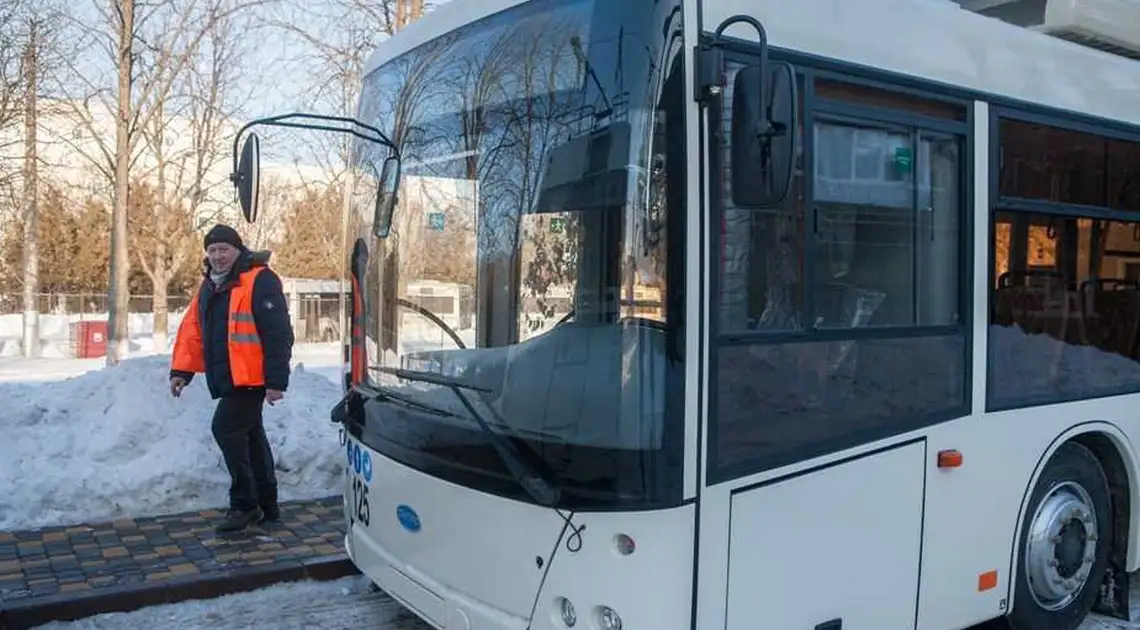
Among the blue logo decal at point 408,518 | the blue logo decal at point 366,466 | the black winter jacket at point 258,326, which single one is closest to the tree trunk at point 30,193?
the black winter jacket at point 258,326

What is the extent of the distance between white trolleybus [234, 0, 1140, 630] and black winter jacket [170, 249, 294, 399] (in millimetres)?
1281

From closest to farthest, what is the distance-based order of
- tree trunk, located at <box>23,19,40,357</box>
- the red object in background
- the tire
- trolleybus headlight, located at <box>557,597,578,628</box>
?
trolleybus headlight, located at <box>557,597,578,628</box> < the tire < tree trunk, located at <box>23,19,40,357</box> < the red object in background

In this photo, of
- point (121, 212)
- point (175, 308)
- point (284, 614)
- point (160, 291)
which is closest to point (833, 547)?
point (284, 614)

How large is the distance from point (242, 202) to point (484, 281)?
142 cm

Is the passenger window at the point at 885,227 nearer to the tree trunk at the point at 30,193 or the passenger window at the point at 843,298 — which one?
the passenger window at the point at 843,298

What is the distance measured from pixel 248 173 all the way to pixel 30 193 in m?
16.8

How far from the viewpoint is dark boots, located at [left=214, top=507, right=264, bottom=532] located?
5.89 meters

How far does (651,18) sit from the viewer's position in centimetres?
311

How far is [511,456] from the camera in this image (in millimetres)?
3305

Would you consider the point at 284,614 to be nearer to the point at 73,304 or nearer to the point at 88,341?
the point at 88,341

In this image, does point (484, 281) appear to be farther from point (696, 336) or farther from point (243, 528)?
point (243, 528)

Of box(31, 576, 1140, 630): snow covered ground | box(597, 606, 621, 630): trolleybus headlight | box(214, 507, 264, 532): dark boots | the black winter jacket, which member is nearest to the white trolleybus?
box(597, 606, 621, 630): trolleybus headlight

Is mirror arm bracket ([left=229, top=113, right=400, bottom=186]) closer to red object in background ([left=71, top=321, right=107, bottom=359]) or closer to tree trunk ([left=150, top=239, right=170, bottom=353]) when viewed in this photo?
tree trunk ([left=150, top=239, right=170, bottom=353])

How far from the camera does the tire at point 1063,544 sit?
14.9 ft
